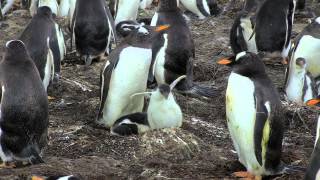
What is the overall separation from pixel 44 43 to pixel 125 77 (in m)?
1.31

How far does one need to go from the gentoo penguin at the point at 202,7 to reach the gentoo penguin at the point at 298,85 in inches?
168

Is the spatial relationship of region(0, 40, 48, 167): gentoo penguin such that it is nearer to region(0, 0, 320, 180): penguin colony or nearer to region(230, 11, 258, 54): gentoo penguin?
region(0, 0, 320, 180): penguin colony

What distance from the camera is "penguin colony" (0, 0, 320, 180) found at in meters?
5.62

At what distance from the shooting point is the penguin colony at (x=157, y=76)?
5.62 metres

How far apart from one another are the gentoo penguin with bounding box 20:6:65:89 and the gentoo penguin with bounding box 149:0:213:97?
1140 millimetres

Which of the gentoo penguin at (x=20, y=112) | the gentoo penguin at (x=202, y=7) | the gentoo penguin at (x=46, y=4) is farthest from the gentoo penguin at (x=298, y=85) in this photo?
the gentoo penguin at (x=46, y=4)

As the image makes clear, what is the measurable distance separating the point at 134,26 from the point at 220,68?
208 cm

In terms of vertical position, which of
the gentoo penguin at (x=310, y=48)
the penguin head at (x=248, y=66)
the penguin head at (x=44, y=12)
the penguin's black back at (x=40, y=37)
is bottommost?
the gentoo penguin at (x=310, y=48)

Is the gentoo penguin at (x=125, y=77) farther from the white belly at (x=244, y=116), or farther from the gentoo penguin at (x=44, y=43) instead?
the white belly at (x=244, y=116)

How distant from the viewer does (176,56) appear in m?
8.15

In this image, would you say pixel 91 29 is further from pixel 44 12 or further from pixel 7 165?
pixel 7 165

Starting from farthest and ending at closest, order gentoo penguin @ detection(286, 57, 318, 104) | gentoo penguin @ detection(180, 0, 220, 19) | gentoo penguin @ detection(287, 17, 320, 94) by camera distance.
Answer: gentoo penguin @ detection(180, 0, 220, 19), gentoo penguin @ detection(287, 17, 320, 94), gentoo penguin @ detection(286, 57, 318, 104)

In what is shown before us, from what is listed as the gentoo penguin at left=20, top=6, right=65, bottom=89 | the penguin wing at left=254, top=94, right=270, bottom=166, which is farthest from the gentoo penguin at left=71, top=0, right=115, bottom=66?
the penguin wing at left=254, top=94, right=270, bottom=166

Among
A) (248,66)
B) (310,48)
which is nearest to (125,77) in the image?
(248,66)
